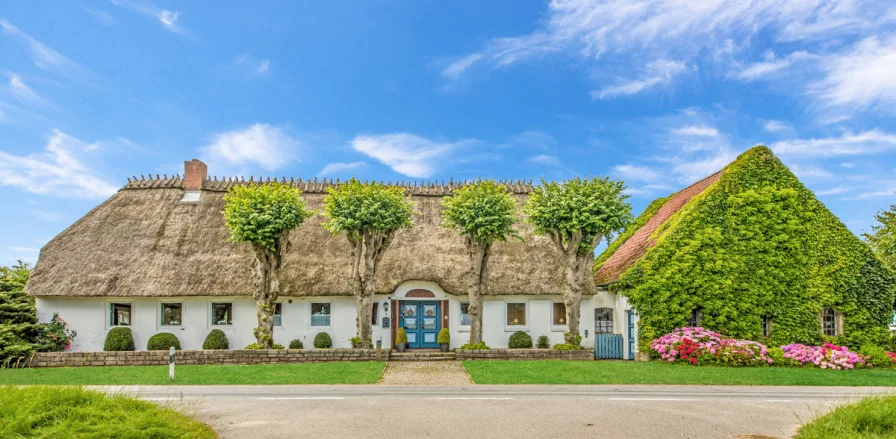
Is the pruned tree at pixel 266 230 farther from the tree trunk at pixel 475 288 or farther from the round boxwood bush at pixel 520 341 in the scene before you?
the round boxwood bush at pixel 520 341

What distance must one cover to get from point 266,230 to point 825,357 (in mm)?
19584

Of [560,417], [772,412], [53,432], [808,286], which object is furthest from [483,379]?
[808,286]

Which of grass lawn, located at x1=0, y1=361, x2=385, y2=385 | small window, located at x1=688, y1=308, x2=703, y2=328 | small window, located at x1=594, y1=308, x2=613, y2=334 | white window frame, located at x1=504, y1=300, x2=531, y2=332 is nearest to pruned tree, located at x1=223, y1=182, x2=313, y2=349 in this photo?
grass lawn, located at x1=0, y1=361, x2=385, y2=385

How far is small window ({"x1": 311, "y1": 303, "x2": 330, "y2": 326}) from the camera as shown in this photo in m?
25.5

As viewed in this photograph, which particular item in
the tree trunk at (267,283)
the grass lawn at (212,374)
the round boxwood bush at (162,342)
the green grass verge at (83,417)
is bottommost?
the grass lawn at (212,374)

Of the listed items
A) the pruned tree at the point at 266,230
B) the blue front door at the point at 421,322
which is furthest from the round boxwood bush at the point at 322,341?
the blue front door at the point at 421,322

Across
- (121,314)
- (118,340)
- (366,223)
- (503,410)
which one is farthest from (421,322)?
(503,410)

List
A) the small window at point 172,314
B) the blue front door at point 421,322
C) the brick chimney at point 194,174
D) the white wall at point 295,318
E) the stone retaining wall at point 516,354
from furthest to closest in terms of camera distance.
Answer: the brick chimney at point 194,174
the blue front door at point 421,322
the small window at point 172,314
the white wall at point 295,318
the stone retaining wall at point 516,354

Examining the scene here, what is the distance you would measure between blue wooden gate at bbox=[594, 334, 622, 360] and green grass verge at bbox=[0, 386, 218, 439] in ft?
55.9

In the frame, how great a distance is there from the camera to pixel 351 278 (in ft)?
81.5

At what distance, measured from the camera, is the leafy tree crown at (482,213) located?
2255 cm

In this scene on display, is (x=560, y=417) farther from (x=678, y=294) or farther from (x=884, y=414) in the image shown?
(x=678, y=294)

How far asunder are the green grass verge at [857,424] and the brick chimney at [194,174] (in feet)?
88.3

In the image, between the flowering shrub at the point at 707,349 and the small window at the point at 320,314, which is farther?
the small window at the point at 320,314
